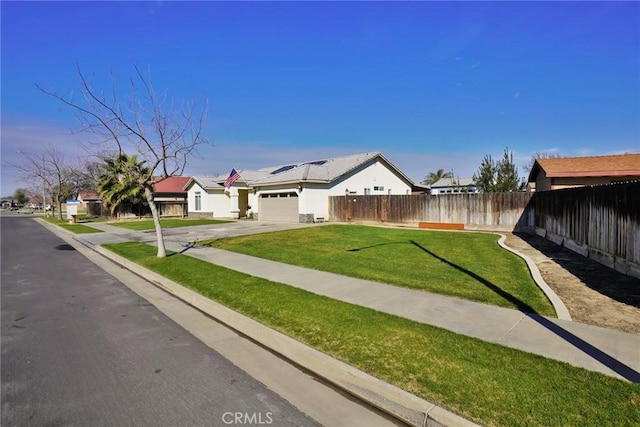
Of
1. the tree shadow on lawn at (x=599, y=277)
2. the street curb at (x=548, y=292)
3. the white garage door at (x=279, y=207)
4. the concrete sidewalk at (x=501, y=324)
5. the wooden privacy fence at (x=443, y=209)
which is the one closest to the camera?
the concrete sidewalk at (x=501, y=324)

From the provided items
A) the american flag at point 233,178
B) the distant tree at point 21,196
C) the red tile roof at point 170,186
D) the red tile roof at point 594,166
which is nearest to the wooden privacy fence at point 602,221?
the red tile roof at point 594,166

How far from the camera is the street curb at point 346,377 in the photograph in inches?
130

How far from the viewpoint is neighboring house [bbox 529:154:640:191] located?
20.6m

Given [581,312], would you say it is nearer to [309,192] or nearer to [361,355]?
[361,355]

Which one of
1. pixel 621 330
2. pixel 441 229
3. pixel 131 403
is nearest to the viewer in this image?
pixel 131 403

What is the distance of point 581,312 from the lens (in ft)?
19.1

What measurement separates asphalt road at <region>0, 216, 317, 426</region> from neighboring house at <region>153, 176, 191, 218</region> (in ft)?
118

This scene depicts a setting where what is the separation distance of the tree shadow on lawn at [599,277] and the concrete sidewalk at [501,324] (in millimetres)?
2131

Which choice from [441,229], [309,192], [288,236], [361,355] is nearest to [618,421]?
[361,355]

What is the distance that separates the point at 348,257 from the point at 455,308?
5.45 meters

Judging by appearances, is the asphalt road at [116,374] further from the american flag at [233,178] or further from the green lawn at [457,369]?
the american flag at [233,178]

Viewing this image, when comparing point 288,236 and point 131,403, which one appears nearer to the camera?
point 131,403

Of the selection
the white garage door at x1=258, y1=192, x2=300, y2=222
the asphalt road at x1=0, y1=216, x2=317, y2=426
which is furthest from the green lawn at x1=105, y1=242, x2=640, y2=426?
the white garage door at x1=258, y1=192, x2=300, y2=222

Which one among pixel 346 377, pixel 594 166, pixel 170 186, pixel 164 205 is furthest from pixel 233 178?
pixel 346 377
